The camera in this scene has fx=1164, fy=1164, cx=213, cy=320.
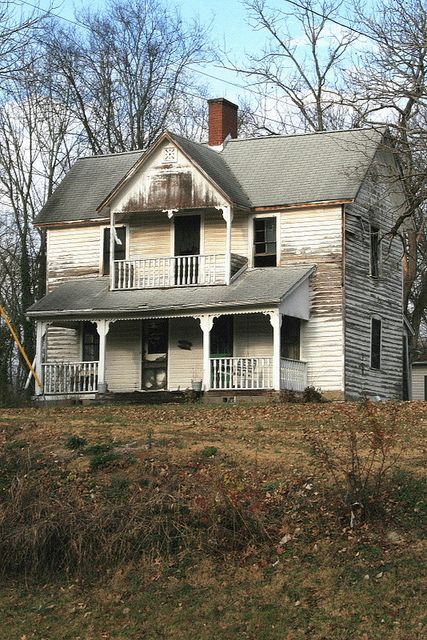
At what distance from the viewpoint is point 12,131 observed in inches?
1821

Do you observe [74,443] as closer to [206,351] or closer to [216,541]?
[216,541]

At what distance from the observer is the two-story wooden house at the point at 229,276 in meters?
29.8

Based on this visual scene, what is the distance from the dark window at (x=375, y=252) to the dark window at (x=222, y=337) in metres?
4.54

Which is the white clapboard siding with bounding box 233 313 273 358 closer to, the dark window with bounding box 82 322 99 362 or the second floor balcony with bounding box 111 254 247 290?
the second floor balcony with bounding box 111 254 247 290

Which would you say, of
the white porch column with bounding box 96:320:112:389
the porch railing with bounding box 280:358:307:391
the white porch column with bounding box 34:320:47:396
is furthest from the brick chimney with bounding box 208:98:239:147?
the porch railing with bounding box 280:358:307:391

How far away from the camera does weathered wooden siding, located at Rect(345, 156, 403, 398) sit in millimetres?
30625

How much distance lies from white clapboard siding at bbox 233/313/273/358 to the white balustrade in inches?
49.3

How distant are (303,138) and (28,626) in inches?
870

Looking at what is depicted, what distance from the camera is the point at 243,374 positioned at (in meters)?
29.5

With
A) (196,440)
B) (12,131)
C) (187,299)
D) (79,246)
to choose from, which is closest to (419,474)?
(196,440)

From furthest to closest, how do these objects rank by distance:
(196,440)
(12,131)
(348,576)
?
(12,131) < (196,440) < (348,576)

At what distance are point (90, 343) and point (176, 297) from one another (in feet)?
12.1

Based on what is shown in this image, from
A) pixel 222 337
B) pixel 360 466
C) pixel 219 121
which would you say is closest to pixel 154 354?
pixel 222 337

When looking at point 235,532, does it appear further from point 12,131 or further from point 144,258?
point 12,131
